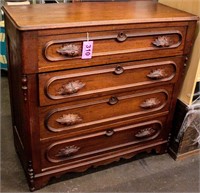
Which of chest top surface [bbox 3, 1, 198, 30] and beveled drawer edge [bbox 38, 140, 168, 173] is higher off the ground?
chest top surface [bbox 3, 1, 198, 30]

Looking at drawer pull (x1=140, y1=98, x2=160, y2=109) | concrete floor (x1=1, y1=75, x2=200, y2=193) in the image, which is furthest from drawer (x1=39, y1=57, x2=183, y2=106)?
concrete floor (x1=1, y1=75, x2=200, y2=193)

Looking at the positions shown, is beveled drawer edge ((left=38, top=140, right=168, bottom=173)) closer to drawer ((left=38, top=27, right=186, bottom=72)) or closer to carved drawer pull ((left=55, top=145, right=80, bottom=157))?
carved drawer pull ((left=55, top=145, right=80, bottom=157))

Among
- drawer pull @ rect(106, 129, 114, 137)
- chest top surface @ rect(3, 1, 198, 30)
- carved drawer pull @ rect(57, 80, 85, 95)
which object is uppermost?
chest top surface @ rect(3, 1, 198, 30)

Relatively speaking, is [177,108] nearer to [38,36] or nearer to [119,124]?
[119,124]

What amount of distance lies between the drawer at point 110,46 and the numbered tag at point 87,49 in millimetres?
14

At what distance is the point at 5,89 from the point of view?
2.47 m

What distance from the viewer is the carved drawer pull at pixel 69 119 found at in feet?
4.32

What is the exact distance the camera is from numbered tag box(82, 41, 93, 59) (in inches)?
46.3

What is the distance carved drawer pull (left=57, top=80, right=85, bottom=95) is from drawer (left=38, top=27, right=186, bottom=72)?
0.08 meters

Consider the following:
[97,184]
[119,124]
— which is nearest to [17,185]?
[97,184]

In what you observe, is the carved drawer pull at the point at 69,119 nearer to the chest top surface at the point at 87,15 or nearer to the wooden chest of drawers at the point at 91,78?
the wooden chest of drawers at the point at 91,78

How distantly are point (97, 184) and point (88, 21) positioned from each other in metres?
0.89

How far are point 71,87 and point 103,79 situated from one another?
0.54ft

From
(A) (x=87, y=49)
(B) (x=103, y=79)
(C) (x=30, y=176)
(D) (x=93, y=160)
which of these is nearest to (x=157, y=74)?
(B) (x=103, y=79)
